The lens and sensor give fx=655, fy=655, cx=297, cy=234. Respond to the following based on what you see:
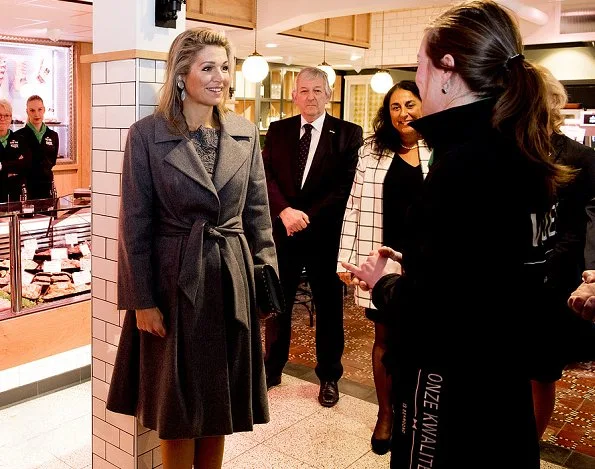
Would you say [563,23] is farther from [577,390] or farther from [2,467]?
[2,467]

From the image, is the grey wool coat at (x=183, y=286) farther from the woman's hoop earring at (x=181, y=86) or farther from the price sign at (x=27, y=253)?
the price sign at (x=27, y=253)

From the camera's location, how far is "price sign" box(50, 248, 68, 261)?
411cm

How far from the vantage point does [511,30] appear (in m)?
1.58

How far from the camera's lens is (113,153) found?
2643 mm

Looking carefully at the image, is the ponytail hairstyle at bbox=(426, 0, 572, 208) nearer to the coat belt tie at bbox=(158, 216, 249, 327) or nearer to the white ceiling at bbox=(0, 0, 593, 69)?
the coat belt tie at bbox=(158, 216, 249, 327)

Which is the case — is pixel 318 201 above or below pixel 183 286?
above

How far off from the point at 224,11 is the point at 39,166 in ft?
8.64

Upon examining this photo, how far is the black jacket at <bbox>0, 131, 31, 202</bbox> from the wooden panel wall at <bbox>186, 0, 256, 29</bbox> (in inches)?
85.2

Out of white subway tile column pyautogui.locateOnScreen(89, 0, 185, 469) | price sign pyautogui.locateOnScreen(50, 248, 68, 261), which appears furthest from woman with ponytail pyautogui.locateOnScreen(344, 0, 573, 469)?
price sign pyautogui.locateOnScreen(50, 248, 68, 261)

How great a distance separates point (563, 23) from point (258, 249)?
6528 millimetres

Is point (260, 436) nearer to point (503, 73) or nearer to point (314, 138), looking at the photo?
point (314, 138)

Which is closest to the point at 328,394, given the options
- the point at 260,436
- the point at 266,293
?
the point at 260,436

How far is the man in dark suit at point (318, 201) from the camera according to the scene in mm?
3941

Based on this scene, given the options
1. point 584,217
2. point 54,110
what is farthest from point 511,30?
point 54,110
